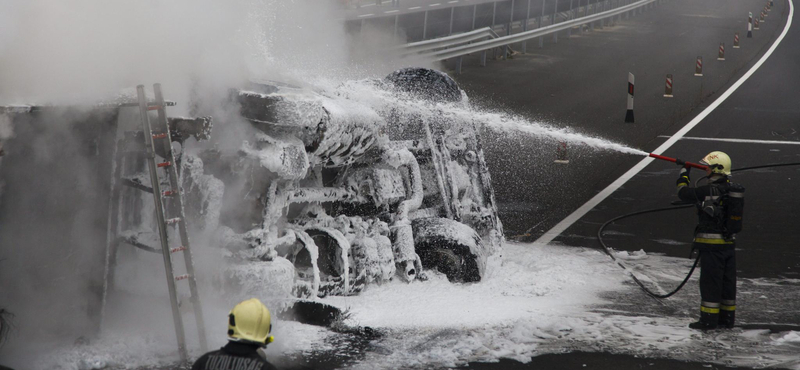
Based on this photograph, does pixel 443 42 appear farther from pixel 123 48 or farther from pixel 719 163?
pixel 123 48

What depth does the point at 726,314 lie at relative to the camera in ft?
25.7

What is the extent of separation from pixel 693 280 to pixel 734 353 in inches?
87.3

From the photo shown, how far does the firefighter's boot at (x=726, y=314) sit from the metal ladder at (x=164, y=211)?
4.27 m

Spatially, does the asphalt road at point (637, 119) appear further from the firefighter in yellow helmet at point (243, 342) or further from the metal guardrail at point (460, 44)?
the firefighter in yellow helmet at point (243, 342)

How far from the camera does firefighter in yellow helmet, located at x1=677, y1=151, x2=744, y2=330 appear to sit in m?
7.80

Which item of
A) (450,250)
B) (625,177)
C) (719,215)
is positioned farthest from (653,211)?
(450,250)

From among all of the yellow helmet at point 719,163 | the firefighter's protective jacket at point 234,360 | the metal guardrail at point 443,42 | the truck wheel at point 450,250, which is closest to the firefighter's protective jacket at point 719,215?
the yellow helmet at point 719,163

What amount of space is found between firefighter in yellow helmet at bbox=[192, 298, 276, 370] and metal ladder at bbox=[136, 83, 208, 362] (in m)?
2.30

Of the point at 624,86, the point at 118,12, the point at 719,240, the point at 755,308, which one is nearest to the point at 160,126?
the point at 118,12

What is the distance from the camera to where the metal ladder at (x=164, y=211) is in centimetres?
632

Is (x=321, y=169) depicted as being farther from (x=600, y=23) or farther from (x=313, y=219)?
(x=600, y=23)

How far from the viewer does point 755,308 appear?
837 cm

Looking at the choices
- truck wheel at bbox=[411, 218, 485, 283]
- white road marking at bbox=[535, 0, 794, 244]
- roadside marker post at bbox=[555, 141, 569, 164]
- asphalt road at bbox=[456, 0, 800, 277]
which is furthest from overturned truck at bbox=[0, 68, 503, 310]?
roadside marker post at bbox=[555, 141, 569, 164]

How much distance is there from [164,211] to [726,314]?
466cm
